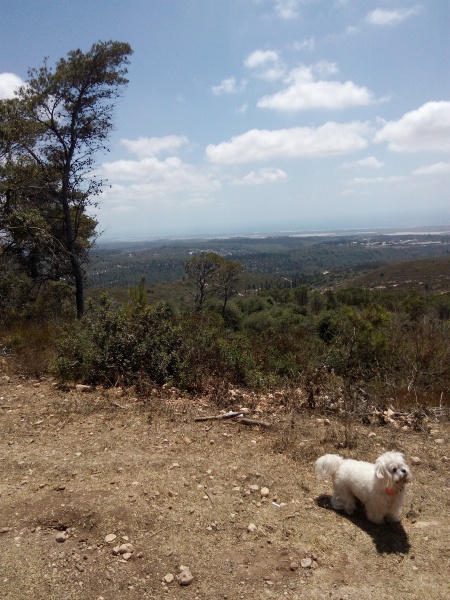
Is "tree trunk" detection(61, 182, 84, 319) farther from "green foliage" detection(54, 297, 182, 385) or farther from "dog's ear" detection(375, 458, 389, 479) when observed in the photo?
"dog's ear" detection(375, 458, 389, 479)

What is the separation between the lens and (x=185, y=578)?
251 centimetres

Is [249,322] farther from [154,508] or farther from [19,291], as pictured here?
[154,508]

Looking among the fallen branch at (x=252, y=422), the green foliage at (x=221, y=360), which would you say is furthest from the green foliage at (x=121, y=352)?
the fallen branch at (x=252, y=422)

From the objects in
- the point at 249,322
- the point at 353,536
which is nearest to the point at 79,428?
the point at 353,536

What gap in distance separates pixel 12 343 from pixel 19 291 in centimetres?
430

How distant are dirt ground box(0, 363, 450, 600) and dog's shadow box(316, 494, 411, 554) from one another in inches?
0.4

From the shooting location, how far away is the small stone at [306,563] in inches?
105

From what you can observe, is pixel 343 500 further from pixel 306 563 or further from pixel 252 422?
pixel 252 422

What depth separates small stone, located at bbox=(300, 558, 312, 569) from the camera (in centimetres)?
267

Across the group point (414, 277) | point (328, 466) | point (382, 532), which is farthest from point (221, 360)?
point (414, 277)

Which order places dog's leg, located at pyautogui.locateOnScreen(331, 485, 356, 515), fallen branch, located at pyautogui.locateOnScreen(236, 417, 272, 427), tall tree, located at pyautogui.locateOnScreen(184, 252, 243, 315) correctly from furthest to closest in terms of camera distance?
tall tree, located at pyautogui.locateOnScreen(184, 252, 243, 315) < fallen branch, located at pyautogui.locateOnScreen(236, 417, 272, 427) < dog's leg, located at pyautogui.locateOnScreen(331, 485, 356, 515)

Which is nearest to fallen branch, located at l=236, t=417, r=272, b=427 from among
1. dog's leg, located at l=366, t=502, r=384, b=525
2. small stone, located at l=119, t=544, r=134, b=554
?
dog's leg, located at l=366, t=502, r=384, b=525

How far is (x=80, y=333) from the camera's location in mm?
6402

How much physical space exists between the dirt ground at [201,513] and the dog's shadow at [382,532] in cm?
1
